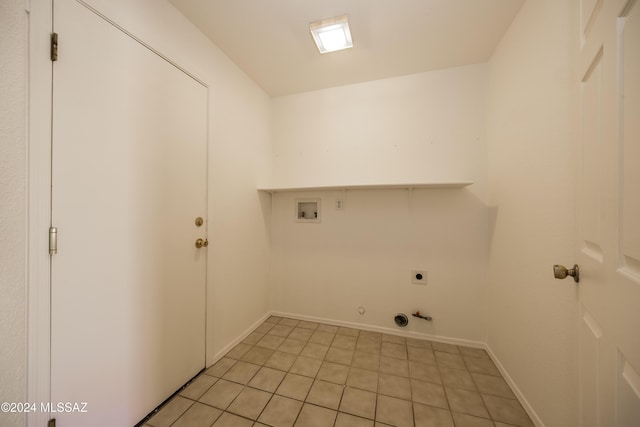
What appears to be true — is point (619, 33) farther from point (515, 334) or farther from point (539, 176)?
point (515, 334)

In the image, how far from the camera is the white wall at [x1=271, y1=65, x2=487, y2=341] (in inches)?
77.3

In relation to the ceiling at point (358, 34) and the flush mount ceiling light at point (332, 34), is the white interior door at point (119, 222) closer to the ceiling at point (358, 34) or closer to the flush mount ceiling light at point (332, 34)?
the ceiling at point (358, 34)

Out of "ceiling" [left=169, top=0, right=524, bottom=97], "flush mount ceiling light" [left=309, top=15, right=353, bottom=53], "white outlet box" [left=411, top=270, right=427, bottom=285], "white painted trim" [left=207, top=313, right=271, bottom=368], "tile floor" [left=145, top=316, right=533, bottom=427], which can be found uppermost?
"ceiling" [left=169, top=0, right=524, bottom=97]

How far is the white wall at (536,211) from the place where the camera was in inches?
40.2

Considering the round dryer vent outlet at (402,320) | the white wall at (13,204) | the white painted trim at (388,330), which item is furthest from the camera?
the round dryer vent outlet at (402,320)

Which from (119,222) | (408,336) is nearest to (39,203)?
(119,222)

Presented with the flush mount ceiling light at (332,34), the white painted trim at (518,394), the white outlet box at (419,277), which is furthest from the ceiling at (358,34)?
the white painted trim at (518,394)

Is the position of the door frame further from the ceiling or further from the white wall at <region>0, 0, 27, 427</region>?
the ceiling

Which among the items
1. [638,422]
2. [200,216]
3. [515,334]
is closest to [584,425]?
[638,422]

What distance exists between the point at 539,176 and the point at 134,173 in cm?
229

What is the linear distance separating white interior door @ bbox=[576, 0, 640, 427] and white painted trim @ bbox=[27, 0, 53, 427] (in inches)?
73.4

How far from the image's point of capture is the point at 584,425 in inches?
29.7

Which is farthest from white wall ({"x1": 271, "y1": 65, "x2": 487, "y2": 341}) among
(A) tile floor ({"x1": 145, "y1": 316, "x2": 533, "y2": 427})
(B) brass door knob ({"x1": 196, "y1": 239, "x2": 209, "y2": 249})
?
(B) brass door knob ({"x1": 196, "y1": 239, "x2": 209, "y2": 249})

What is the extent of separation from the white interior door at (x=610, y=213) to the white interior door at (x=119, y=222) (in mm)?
1878
